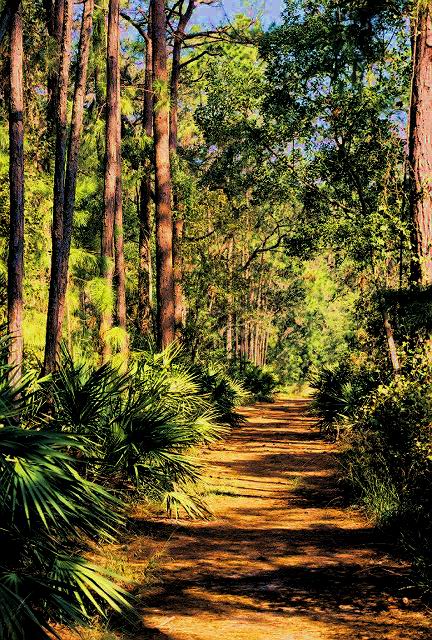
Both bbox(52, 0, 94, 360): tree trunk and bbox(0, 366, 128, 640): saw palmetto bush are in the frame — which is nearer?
bbox(0, 366, 128, 640): saw palmetto bush

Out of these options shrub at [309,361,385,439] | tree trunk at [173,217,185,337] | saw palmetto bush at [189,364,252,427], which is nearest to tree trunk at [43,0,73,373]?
shrub at [309,361,385,439]

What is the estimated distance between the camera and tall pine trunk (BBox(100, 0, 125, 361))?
17.4 m

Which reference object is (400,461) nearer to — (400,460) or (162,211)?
(400,460)

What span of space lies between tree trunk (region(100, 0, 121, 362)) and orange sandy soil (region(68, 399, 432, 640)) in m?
5.80

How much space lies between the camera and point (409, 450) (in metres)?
9.47

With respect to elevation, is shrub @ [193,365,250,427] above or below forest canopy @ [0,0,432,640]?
below

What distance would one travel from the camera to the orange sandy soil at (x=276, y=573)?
19.2 ft

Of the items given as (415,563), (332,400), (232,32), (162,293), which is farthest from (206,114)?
(415,563)

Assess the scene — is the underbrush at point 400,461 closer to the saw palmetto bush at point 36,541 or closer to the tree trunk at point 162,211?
the saw palmetto bush at point 36,541

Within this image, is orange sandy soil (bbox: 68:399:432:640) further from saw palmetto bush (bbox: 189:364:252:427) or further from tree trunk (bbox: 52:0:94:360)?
saw palmetto bush (bbox: 189:364:252:427)

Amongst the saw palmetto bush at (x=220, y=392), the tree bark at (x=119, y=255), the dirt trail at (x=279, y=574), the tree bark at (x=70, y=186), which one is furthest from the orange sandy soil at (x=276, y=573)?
the saw palmetto bush at (x=220, y=392)

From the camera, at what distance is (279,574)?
7.45 m

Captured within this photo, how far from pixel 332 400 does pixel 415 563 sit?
41.1ft

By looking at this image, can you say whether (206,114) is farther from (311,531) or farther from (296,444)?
(311,531)
